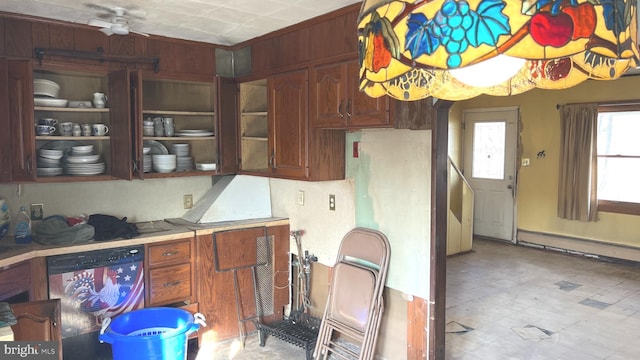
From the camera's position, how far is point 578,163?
247 inches

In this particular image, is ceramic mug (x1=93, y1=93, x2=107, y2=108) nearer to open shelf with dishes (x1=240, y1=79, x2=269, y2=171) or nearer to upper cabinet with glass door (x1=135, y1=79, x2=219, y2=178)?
upper cabinet with glass door (x1=135, y1=79, x2=219, y2=178)

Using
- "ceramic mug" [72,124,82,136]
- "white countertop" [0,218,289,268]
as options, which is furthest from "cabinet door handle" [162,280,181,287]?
"ceramic mug" [72,124,82,136]

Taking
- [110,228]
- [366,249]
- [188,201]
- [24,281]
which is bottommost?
[24,281]

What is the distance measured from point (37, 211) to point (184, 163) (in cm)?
112

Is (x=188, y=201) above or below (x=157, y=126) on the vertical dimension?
below

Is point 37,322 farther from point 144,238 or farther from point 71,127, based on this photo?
point 71,127

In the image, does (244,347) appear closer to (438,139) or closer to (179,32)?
(438,139)

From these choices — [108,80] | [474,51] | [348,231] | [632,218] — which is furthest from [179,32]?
[632,218]

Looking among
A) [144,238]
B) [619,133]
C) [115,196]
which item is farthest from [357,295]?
[619,133]

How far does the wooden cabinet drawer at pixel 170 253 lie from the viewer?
3379 millimetres

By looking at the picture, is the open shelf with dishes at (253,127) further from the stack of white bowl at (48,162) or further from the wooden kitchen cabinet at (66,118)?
the stack of white bowl at (48,162)

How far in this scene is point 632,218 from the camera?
5918mm

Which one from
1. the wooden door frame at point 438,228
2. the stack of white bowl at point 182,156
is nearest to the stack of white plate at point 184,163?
→ the stack of white bowl at point 182,156

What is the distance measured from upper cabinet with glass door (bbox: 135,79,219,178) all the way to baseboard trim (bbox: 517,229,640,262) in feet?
16.5
